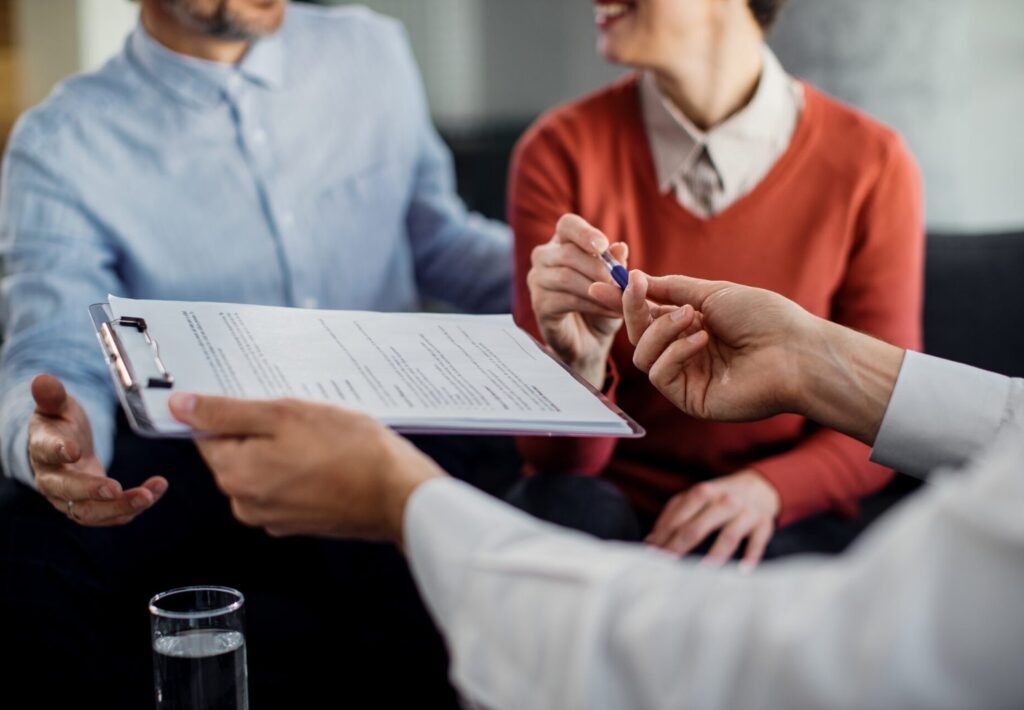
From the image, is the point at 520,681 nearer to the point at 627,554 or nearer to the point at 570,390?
the point at 627,554

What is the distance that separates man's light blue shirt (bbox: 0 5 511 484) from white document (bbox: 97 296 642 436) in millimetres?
467

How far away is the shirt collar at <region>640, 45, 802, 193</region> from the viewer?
1.31m

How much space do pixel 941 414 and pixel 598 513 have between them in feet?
1.37

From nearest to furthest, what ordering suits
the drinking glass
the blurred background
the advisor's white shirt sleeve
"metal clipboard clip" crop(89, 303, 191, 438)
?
the advisor's white shirt sleeve < "metal clipboard clip" crop(89, 303, 191, 438) < the drinking glass < the blurred background

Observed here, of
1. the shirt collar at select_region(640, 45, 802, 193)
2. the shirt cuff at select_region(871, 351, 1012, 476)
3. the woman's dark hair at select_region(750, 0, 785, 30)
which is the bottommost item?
the shirt cuff at select_region(871, 351, 1012, 476)

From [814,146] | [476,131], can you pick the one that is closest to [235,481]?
[814,146]

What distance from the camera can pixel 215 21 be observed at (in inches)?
58.7

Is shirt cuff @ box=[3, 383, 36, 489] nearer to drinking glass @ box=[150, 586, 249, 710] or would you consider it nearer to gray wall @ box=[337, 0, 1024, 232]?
drinking glass @ box=[150, 586, 249, 710]

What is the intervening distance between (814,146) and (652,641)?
0.96 meters

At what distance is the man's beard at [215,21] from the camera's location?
1.48 meters

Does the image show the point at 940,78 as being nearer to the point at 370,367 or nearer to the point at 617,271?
the point at 617,271

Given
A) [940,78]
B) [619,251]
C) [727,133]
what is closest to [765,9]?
[727,133]

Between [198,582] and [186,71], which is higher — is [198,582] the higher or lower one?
the lower one

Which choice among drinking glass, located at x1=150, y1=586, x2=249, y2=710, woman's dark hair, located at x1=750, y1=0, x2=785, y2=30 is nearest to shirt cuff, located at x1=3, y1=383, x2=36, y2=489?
drinking glass, located at x1=150, y1=586, x2=249, y2=710
